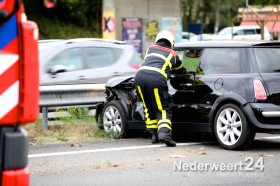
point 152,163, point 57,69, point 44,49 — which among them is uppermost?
point 44,49

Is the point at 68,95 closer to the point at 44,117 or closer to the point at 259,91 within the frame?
the point at 44,117

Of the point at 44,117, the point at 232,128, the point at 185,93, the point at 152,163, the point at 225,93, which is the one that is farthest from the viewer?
the point at 44,117

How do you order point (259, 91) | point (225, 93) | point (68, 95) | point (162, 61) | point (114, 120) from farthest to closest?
1. point (68, 95)
2. point (114, 120)
3. point (162, 61)
4. point (225, 93)
5. point (259, 91)

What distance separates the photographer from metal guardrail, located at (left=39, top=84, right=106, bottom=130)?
12.9 meters

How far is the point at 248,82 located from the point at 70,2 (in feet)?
98.3

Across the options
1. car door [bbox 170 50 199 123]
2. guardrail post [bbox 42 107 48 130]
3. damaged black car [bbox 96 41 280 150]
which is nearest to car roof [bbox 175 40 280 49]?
damaged black car [bbox 96 41 280 150]

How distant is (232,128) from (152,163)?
1546 mm

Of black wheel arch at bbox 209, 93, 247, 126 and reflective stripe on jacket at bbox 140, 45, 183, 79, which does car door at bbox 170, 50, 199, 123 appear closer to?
reflective stripe on jacket at bbox 140, 45, 183, 79

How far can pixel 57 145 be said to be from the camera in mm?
11430

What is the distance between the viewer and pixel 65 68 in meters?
14.7

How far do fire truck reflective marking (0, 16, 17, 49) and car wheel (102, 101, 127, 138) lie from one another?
686cm

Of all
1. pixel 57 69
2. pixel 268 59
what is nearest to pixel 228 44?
pixel 268 59

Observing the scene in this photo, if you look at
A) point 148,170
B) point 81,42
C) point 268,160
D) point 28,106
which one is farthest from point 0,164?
point 81,42

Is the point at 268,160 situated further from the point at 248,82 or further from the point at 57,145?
the point at 57,145
